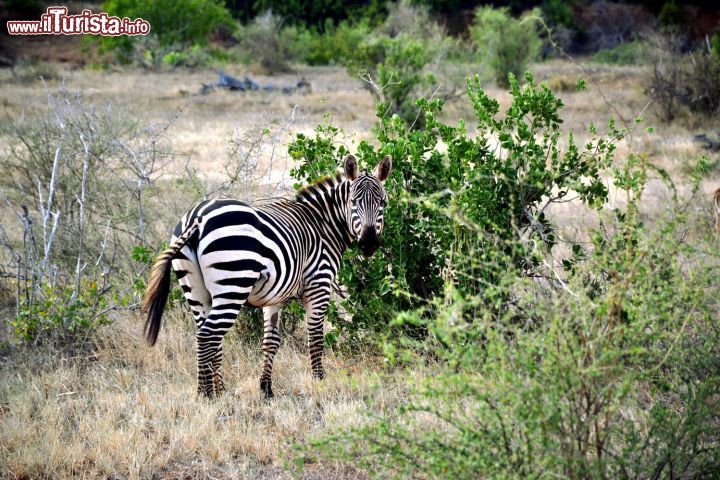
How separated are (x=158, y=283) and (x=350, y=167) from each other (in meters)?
1.58

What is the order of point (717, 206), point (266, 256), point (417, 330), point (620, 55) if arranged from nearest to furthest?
1. point (266, 256)
2. point (417, 330)
3. point (717, 206)
4. point (620, 55)

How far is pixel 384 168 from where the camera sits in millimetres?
5484

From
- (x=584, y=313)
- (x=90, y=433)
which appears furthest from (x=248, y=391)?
(x=584, y=313)

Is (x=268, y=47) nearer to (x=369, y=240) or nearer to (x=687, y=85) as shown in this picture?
(x=687, y=85)

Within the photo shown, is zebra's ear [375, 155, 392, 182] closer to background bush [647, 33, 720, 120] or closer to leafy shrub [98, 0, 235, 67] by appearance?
background bush [647, 33, 720, 120]

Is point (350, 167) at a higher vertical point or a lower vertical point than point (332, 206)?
higher

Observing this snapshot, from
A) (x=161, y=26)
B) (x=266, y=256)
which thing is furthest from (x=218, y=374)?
(x=161, y=26)

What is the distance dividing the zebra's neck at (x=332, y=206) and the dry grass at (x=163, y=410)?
3.22ft

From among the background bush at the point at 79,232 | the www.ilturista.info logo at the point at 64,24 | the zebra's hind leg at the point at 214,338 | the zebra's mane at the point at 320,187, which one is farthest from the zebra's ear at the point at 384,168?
the www.ilturista.info logo at the point at 64,24

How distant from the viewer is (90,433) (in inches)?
181

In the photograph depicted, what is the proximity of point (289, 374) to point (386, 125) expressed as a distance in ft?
7.04

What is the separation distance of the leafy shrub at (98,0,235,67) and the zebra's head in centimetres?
2902

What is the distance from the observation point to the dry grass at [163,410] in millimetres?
4359

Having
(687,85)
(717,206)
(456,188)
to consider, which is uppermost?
(687,85)
